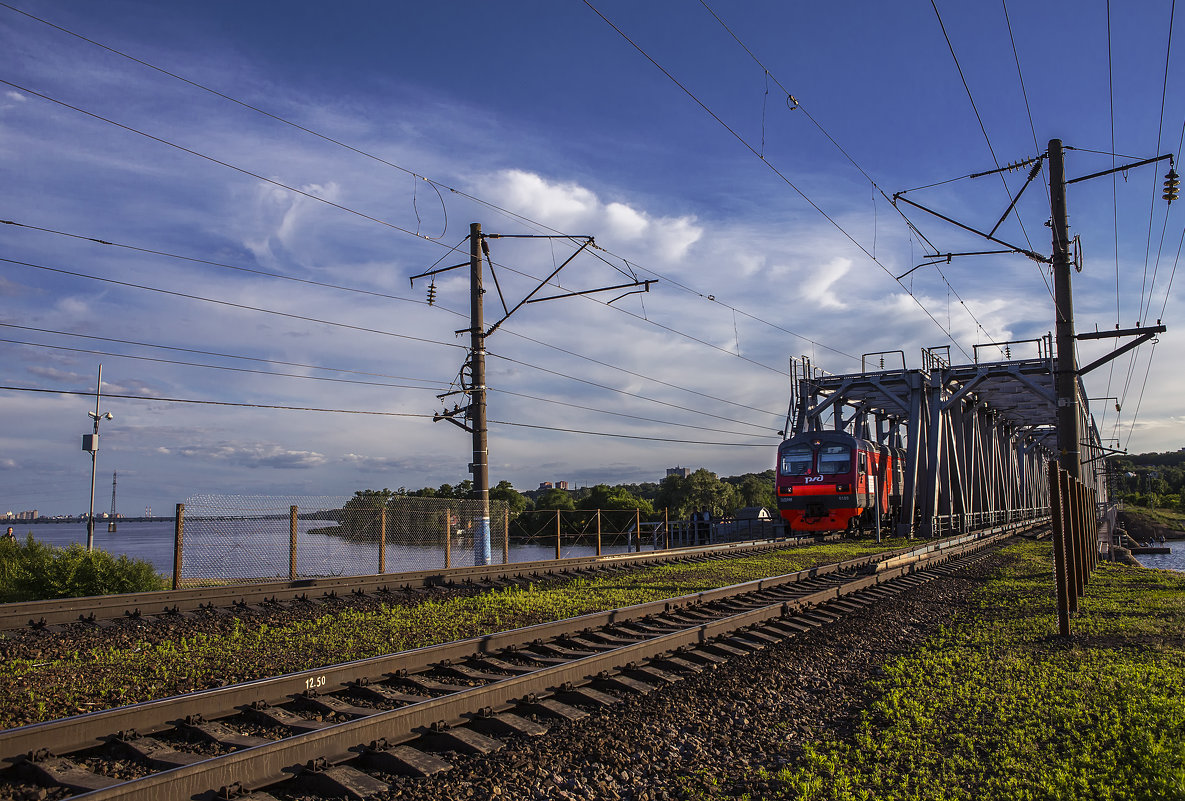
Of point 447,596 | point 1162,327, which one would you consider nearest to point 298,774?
point 447,596

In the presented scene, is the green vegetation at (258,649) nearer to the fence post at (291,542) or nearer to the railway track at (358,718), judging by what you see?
the railway track at (358,718)

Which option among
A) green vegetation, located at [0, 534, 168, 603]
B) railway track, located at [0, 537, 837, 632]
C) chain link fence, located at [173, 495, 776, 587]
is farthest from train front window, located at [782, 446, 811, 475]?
green vegetation, located at [0, 534, 168, 603]

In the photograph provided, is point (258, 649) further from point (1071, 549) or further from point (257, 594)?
point (1071, 549)

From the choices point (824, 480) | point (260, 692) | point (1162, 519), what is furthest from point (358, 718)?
point (1162, 519)

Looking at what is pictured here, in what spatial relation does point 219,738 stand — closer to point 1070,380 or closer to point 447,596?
point 447,596

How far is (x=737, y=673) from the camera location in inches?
281

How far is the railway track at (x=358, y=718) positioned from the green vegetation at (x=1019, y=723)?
1.86 m

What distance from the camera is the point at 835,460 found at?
28.0 m

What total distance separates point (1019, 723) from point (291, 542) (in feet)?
43.3

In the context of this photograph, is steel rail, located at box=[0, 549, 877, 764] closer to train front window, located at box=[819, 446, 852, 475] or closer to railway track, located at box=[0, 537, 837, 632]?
railway track, located at box=[0, 537, 837, 632]

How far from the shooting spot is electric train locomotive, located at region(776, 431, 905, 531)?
91.0 feet

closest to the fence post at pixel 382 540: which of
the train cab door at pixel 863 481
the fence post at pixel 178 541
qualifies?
the fence post at pixel 178 541

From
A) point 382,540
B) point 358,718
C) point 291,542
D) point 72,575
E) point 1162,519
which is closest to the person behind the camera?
point 358,718

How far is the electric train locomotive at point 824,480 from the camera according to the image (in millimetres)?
27750
